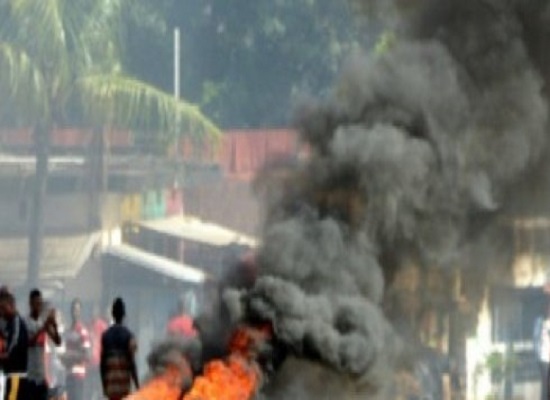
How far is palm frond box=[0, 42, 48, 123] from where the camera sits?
56469 mm

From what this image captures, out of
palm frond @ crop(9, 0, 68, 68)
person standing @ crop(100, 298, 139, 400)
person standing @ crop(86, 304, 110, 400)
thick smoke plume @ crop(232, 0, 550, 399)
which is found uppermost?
palm frond @ crop(9, 0, 68, 68)

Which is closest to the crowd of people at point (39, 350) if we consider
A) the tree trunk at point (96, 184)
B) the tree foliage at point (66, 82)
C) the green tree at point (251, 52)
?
the tree trunk at point (96, 184)

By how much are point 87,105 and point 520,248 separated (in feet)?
94.7

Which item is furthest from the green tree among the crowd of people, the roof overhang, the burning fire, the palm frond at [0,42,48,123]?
the burning fire

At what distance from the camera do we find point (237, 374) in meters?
25.3

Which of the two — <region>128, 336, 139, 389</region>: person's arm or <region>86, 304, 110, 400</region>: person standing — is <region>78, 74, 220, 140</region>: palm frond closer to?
<region>86, 304, 110, 400</region>: person standing

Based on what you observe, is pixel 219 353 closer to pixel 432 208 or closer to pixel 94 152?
pixel 432 208

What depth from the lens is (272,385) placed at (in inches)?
1010

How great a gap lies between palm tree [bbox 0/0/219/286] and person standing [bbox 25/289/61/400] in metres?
28.0

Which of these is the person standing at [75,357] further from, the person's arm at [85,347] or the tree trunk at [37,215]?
the tree trunk at [37,215]

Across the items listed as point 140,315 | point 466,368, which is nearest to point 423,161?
point 466,368

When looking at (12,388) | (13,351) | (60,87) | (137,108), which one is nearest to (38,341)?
(13,351)

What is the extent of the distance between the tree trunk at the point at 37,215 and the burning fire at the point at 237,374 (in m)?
30.2

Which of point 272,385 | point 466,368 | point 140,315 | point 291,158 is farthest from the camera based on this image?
point 140,315
